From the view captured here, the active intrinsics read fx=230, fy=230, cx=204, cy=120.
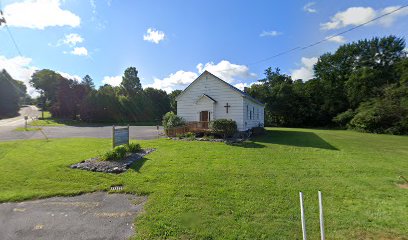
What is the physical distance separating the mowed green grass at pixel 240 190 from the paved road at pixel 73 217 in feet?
1.15

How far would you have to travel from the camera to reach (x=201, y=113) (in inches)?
798

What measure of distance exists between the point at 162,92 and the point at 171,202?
54440 mm

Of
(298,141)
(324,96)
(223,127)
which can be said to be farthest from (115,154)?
(324,96)

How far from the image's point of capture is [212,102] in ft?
64.2

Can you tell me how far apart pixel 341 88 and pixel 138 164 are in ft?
143

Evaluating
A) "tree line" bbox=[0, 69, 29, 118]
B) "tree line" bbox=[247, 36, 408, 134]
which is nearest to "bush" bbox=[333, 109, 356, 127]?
"tree line" bbox=[247, 36, 408, 134]

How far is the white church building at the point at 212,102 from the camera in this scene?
62.3 feet

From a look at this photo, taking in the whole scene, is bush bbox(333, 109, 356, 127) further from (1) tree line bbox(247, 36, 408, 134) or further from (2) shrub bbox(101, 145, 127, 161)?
(2) shrub bbox(101, 145, 127, 161)

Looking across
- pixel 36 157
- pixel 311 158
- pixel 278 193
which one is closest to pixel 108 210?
pixel 278 193

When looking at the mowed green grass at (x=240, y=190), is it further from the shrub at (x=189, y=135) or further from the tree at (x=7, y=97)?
the tree at (x=7, y=97)

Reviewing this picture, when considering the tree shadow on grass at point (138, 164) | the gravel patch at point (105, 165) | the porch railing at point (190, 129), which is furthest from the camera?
the porch railing at point (190, 129)

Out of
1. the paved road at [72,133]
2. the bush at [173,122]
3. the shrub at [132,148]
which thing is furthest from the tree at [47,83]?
the shrub at [132,148]

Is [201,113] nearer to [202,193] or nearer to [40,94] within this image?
[202,193]

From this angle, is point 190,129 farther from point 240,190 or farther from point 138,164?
point 240,190
